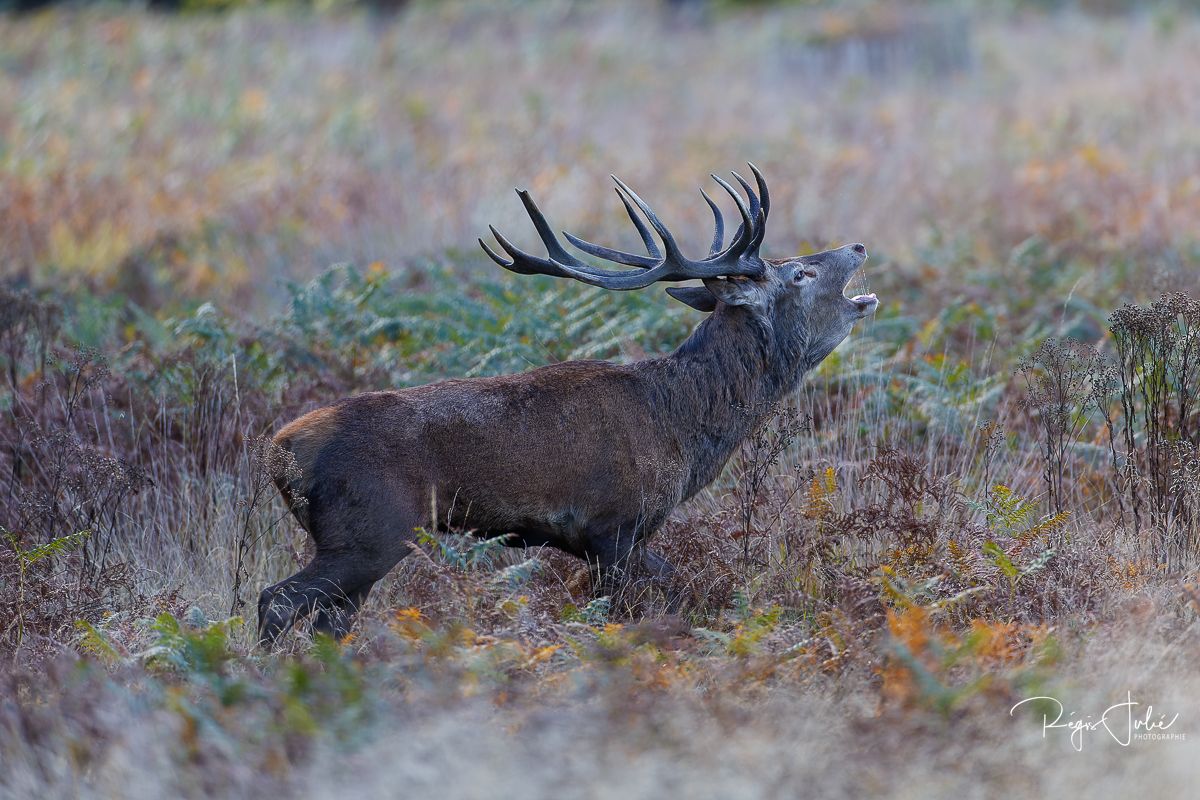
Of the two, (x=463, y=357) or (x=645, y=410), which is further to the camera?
(x=463, y=357)

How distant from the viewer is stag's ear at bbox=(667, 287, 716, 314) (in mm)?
6730

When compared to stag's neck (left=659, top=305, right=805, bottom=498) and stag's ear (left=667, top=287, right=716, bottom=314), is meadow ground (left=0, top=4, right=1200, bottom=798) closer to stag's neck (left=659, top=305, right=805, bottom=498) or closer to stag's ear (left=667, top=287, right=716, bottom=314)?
stag's neck (left=659, top=305, right=805, bottom=498)

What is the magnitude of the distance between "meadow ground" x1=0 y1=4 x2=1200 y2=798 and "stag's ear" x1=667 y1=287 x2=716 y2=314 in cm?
71

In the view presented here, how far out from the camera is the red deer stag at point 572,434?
551 cm

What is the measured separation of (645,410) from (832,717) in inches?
84.4

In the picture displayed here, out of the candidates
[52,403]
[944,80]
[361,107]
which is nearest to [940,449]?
[52,403]

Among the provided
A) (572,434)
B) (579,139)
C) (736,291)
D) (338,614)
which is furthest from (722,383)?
(579,139)

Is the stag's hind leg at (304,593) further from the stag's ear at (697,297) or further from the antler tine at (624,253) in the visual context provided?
the stag's ear at (697,297)

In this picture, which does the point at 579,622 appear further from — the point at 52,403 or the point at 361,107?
the point at 361,107

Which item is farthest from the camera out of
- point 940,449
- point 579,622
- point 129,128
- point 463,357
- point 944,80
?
point 944,80

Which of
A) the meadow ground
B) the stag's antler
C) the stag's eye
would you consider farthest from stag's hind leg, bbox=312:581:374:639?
the stag's eye

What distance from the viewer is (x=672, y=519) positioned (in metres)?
6.96

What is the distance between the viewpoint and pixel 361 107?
17.4 metres

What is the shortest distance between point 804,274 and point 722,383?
2.35ft
